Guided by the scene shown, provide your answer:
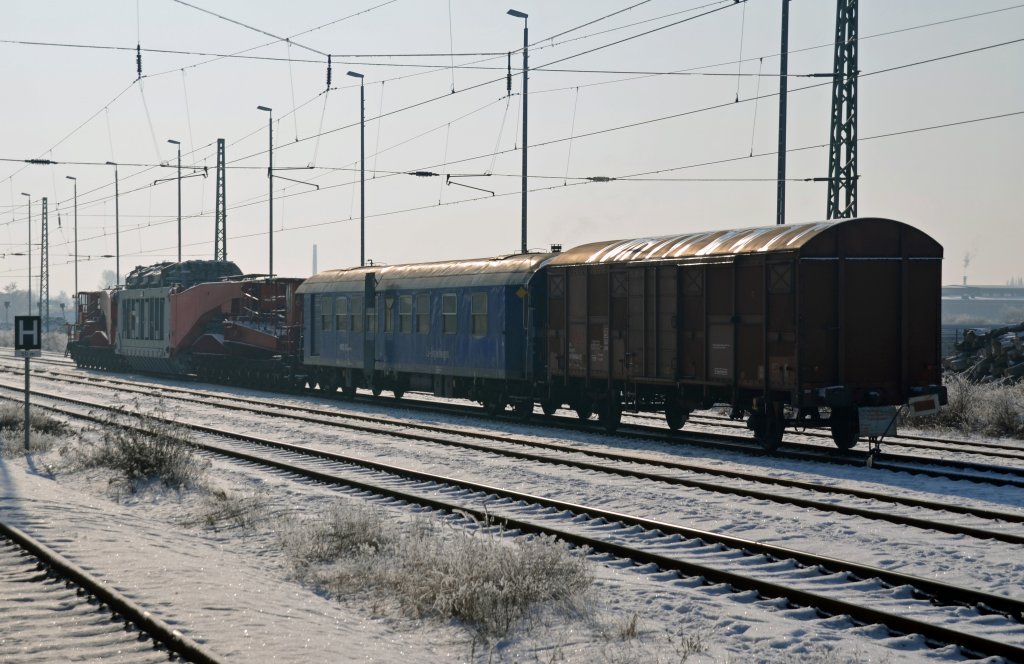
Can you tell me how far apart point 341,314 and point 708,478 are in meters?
17.7

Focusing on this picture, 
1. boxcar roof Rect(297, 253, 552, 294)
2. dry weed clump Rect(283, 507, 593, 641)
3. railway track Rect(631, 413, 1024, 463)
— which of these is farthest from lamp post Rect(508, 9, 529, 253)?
dry weed clump Rect(283, 507, 593, 641)

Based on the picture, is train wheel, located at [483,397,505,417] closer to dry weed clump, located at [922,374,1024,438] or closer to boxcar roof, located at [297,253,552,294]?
boxcar roof, located at [297,253,552,294]

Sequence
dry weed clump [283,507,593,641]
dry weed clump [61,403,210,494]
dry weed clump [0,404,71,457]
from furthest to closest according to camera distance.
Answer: dry weed clump [0,404,71,457]
dry weed clump [61,403,210,494]
dry weed clump [283,507,593,641]

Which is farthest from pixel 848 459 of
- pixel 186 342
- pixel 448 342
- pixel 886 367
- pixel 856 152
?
pixel 186 342

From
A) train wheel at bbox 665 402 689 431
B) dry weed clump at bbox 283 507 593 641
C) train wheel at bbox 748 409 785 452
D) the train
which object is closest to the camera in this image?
dry weed clump at bbox 283 507 593 641

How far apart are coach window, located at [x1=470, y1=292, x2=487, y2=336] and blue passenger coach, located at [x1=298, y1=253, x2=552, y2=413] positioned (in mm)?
22

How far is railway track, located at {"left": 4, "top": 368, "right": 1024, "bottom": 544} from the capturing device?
488 inches

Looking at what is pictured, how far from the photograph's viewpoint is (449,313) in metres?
26.7

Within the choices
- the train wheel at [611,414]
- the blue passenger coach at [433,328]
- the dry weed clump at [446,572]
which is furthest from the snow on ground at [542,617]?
the blue passenger coach at [433,328]

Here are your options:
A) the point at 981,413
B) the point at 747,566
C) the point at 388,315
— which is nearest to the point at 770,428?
the point at 981,413

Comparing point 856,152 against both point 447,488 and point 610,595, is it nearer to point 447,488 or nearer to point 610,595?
point 447,488

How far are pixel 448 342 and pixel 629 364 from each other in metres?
6.80

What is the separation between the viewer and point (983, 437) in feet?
72.9

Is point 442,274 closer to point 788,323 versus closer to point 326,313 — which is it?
point 326,313
